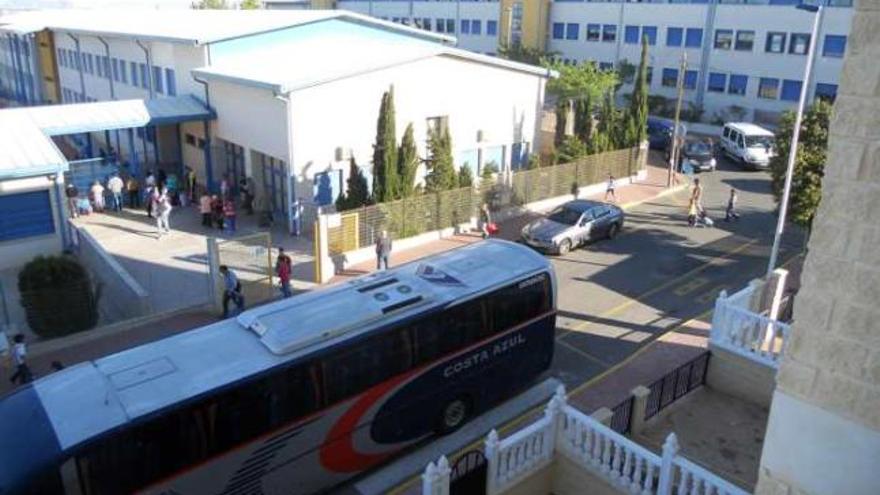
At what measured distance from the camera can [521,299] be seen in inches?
526

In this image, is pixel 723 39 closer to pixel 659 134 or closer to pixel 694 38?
pixel 694 38

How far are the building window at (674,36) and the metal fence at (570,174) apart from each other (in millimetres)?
21037

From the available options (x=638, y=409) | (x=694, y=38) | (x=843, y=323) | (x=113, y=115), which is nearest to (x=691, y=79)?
(x=694, y=38)

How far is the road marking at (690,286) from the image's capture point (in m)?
19.6

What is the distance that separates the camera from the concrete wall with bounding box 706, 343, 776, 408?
38.6 feet

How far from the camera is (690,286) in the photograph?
20.0m

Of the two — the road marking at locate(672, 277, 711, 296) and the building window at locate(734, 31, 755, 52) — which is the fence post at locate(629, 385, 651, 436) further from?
the building window at locate(734, 31, 755, 52)

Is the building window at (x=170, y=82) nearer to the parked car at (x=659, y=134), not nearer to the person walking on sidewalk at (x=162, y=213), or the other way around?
the person walking on sidewalk at (x=162, y=213)

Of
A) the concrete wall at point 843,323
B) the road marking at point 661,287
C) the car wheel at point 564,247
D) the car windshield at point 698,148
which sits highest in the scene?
the concrete wall at point 843,323

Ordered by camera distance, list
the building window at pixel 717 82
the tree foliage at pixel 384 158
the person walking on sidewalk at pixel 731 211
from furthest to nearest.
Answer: the building window at pixel 717 82, the person walking on sidewalk at pixel 731 211, the tree foliage at pixel 384 158

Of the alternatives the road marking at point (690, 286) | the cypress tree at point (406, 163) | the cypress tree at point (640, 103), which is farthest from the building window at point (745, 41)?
the cypress tree at point (406, 163)

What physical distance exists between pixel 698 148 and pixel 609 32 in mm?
20610

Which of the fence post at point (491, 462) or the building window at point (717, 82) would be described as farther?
the building window at point (717, 82)

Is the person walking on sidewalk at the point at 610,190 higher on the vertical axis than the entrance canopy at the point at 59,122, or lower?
lower
